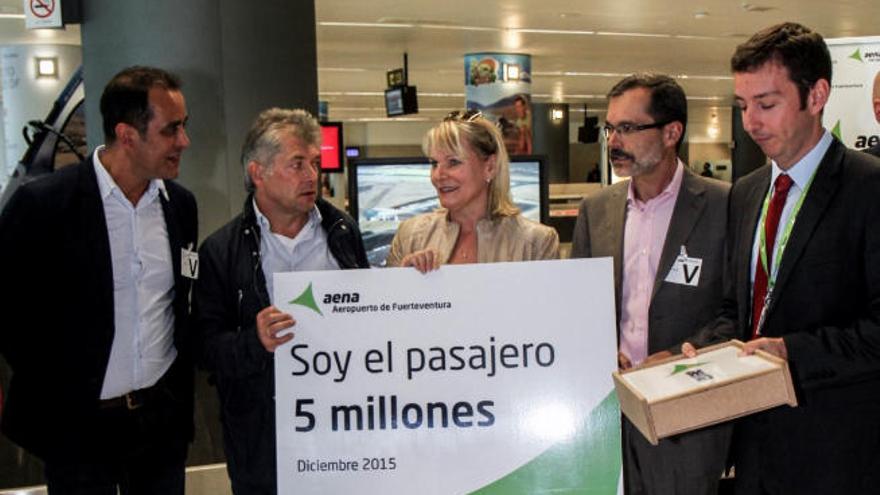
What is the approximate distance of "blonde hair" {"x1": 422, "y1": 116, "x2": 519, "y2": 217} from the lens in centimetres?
247

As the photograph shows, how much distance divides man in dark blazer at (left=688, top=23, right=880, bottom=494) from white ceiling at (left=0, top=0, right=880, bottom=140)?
8230 mm

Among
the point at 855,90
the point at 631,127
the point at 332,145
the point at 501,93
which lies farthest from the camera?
the point at 501,93

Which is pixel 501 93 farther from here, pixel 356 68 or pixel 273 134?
pixel 273 134

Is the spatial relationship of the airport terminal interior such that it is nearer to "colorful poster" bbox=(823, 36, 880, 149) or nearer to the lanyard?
"colorful poster" bbox=(823, 36, 880, 149)

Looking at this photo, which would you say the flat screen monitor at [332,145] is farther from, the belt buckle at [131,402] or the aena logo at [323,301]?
the aena logo at [323,301]

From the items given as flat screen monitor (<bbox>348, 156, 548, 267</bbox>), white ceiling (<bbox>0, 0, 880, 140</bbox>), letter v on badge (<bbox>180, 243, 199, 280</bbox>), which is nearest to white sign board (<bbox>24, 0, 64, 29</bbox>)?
flat screen monitor (<bbox>348, 156, 548, 267</bbox>)

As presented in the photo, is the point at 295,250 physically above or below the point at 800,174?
below

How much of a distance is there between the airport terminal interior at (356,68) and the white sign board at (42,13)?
0.03 m

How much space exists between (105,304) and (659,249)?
1.56 meters

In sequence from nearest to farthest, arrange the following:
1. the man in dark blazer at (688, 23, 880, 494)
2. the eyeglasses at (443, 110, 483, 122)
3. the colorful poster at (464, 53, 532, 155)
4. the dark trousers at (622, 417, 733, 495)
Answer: the man in dark blazer at (688, 23, 880, 494) → the dark trousers at (622, 417, 733, 495) → the eyeglasses at (443, 110, 483, 122) → the colorful poster at (464, 53, 532, 155)

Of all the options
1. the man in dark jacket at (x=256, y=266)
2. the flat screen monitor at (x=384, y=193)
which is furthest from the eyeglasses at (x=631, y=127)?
the flat screen monitor at (x=384, y=193)

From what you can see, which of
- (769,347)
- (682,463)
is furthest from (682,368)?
(682,463)

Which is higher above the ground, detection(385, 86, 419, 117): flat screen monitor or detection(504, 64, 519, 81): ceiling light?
detection(504, 64, 519, 81): ceiling light

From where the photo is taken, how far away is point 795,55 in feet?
6.37
